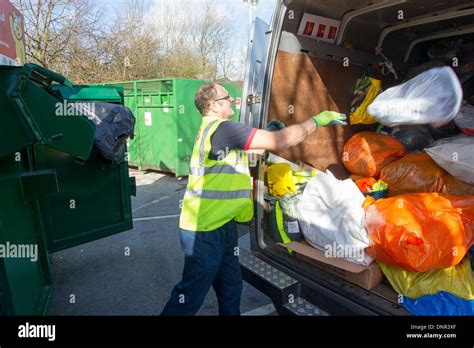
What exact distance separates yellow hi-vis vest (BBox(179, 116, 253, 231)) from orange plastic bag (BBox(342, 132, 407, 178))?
1334mm

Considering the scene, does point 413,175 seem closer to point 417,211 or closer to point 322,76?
point 417,211

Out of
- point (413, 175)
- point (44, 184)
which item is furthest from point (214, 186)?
point (413, 175)

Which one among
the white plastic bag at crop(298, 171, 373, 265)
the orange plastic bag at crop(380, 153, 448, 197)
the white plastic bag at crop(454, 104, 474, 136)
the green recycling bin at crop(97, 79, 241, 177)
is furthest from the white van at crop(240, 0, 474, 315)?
the green recycling bin at crop(97, 79, 241, 177)

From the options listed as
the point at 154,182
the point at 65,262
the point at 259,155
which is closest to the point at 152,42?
the point at 154,182

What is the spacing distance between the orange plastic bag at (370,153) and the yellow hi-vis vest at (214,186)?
4.38ft

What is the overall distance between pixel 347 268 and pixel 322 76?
1635mm

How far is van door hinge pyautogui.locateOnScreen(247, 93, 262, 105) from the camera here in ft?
7.28

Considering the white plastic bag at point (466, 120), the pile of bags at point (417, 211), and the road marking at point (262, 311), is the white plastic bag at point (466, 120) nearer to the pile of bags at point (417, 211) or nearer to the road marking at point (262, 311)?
the pile of bags at point (417, 211)

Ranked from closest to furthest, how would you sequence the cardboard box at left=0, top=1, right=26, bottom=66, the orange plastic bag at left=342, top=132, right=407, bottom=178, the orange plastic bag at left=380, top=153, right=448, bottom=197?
1. the orange plastic bag at left=380, top=153, right=448, bottom=197
2. the orange plastic bag at left=342, top=132, right=407, bottom=178
3. the cardboard box at left=0, top=1, right=26, bottom=66

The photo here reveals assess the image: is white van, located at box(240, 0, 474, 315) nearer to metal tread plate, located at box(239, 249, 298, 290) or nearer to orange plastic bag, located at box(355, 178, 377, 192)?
metal tread plate, located at box(239, 249, 298, 290)

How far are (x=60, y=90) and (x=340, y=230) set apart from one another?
2.25m

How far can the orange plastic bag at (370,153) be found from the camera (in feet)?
9.42

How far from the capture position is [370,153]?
2.91 meters

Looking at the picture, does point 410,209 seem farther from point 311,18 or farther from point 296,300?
point 311,18
